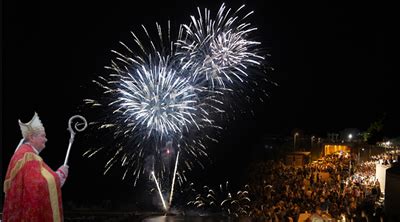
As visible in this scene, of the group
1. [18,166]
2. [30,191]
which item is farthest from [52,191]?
[18,166]

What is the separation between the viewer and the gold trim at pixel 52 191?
13.6ft

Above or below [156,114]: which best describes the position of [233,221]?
below

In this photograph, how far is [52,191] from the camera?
4164 millimetres

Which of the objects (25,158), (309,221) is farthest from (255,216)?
(25,158)

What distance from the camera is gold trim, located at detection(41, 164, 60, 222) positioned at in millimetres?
4148

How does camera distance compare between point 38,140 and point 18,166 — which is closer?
point 18,166

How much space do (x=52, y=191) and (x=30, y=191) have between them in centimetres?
19

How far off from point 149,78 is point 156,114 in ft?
3.99

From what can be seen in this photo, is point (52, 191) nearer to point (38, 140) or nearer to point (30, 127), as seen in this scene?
point (38, 140)

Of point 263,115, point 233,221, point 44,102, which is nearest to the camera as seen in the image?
point 233,221

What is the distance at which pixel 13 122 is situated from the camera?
39125 millimetres

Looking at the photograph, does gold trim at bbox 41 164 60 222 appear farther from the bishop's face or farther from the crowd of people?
the crowd of people

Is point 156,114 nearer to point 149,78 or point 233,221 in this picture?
point 149,78

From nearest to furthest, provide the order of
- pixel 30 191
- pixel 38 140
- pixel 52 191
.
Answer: pixel 30 191
pixel 52 191
pixel 38 140
